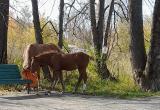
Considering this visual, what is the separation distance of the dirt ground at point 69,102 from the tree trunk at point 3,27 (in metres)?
3.62

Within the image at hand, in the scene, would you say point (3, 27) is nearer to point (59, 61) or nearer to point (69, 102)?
point (59, 61)

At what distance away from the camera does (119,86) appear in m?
18.3

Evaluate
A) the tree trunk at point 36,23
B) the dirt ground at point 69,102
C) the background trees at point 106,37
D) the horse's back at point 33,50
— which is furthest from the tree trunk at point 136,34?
the tree trunk at point 36,23

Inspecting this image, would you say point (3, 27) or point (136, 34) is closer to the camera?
point (136, 34)

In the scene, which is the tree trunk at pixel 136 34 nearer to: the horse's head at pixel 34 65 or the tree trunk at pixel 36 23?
the horse's head at pixel 34 65

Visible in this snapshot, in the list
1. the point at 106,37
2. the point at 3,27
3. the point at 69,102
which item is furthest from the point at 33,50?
the point at 106,37

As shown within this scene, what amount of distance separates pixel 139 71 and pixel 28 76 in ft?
14.3

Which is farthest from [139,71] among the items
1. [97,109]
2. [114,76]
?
[97,109]

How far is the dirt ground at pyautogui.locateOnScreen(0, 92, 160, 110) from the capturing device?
11672mm

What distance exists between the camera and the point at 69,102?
41.8 feet

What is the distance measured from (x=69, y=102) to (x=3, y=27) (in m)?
6.58

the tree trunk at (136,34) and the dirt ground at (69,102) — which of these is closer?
the dirt ground at (69,102)

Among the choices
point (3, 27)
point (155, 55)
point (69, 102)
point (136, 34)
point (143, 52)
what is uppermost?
point (3, 27)

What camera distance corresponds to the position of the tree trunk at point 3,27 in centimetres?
1798
